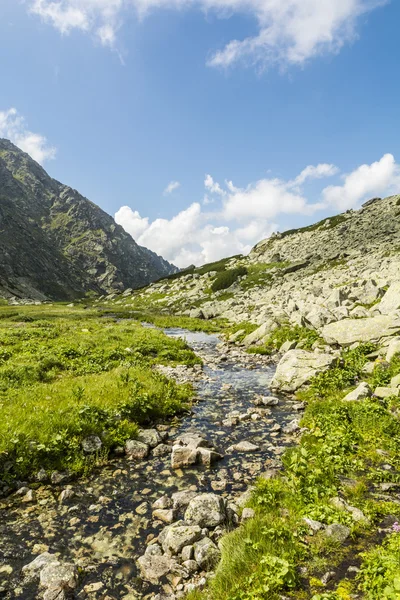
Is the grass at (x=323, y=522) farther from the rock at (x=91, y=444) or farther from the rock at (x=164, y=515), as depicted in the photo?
the rock at (x=91, y=444)

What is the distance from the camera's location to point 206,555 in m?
6.61

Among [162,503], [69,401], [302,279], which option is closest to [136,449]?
[162,503]

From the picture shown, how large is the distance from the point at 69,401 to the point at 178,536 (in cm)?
818

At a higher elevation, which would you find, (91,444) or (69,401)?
(69,401)

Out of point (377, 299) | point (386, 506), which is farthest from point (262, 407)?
point (377, 299)

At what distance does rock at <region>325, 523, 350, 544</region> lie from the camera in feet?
21.6

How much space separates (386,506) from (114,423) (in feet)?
30.2

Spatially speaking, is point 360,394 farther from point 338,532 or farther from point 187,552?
point 187,552

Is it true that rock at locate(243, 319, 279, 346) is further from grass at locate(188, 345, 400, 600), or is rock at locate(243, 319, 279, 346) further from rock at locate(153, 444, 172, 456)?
rock at locate(153, 444, 172, 456)

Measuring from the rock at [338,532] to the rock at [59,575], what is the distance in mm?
5073

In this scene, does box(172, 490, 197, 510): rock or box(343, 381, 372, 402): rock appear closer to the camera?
box(172, 490, 197, 510): rock

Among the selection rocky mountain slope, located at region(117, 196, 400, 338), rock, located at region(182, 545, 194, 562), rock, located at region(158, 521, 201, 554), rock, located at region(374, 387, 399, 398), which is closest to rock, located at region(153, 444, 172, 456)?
rock, located at region(158, 521, 201, 554)

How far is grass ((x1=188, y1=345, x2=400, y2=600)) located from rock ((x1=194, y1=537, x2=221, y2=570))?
0.34 meters

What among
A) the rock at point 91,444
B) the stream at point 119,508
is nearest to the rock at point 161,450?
the stream at point 119,508
